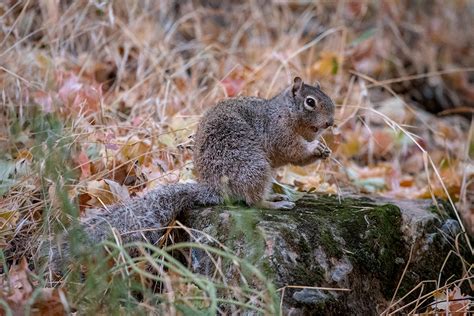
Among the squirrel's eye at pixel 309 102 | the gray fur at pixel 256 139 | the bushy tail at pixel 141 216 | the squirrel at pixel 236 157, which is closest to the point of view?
the bushy tail at pixel 141 216

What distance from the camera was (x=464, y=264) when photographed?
10.3 feet

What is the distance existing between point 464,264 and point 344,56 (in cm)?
277

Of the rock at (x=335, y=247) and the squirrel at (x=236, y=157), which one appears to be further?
the squirrel at (x=236, y=157)

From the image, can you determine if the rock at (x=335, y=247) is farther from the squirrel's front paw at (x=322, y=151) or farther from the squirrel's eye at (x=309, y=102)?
the squirrel's eye at (x=309, y=102)

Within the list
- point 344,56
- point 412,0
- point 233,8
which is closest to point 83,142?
point 344,56

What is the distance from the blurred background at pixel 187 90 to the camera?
129 inches

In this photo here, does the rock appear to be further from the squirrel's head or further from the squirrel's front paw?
the squirrel's head

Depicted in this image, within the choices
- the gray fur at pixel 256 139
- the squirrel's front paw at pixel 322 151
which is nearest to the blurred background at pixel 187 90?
the squirrel's front paw at pixel 322 151

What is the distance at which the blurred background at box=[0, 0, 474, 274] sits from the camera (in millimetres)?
3275

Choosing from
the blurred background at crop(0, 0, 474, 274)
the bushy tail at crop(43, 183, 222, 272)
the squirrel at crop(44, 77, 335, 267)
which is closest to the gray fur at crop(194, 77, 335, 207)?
the squirrel at crop(44, 77, 335, 267)

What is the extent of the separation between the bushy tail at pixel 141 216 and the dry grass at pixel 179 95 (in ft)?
0.41

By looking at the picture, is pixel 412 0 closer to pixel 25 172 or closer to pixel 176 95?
pixel 176 95

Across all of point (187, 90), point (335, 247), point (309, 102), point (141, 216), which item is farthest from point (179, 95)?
point (335, 247)

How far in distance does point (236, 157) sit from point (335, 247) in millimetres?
574
